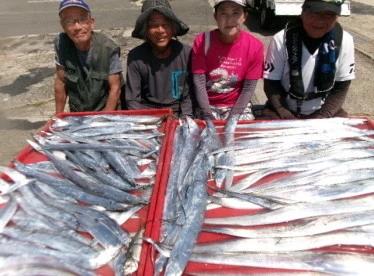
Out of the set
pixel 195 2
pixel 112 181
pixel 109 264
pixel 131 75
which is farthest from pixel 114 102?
pixel 195 2

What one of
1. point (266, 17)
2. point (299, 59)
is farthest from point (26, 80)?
point (266, 17)

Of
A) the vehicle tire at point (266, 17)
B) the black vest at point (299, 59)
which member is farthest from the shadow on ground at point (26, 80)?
the vehicle tire at point (266, 17)

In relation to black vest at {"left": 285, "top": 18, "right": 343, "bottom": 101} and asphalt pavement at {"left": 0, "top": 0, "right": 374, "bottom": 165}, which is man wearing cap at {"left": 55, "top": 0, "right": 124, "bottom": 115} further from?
black vest at {"left": 285, "top": 18, "right": 343, "bottom": 101}

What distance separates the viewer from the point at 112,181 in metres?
2.37

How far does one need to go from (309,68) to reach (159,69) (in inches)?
61.0

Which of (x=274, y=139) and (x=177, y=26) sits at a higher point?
(x=177, y=26)

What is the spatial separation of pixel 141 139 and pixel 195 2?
1437 cm

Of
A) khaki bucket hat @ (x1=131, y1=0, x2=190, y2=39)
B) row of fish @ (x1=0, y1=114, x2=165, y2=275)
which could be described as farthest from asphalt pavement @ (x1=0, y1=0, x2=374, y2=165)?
khaki bucket hat @ (x1=131, y1=0, x2=190, y2=39)

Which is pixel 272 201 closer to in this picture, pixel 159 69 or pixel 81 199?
pixel 81 199

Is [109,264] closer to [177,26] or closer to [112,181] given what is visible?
[112,181]

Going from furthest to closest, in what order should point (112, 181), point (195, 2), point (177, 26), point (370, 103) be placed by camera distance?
point (195, 2), point (370, 103), point (177, 26), point (112, 181)

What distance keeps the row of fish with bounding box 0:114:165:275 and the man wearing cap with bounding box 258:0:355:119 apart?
1.39m

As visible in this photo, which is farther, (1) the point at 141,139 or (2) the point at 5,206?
(1) the point at 141,139

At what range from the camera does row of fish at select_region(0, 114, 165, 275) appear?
1.72 metres
